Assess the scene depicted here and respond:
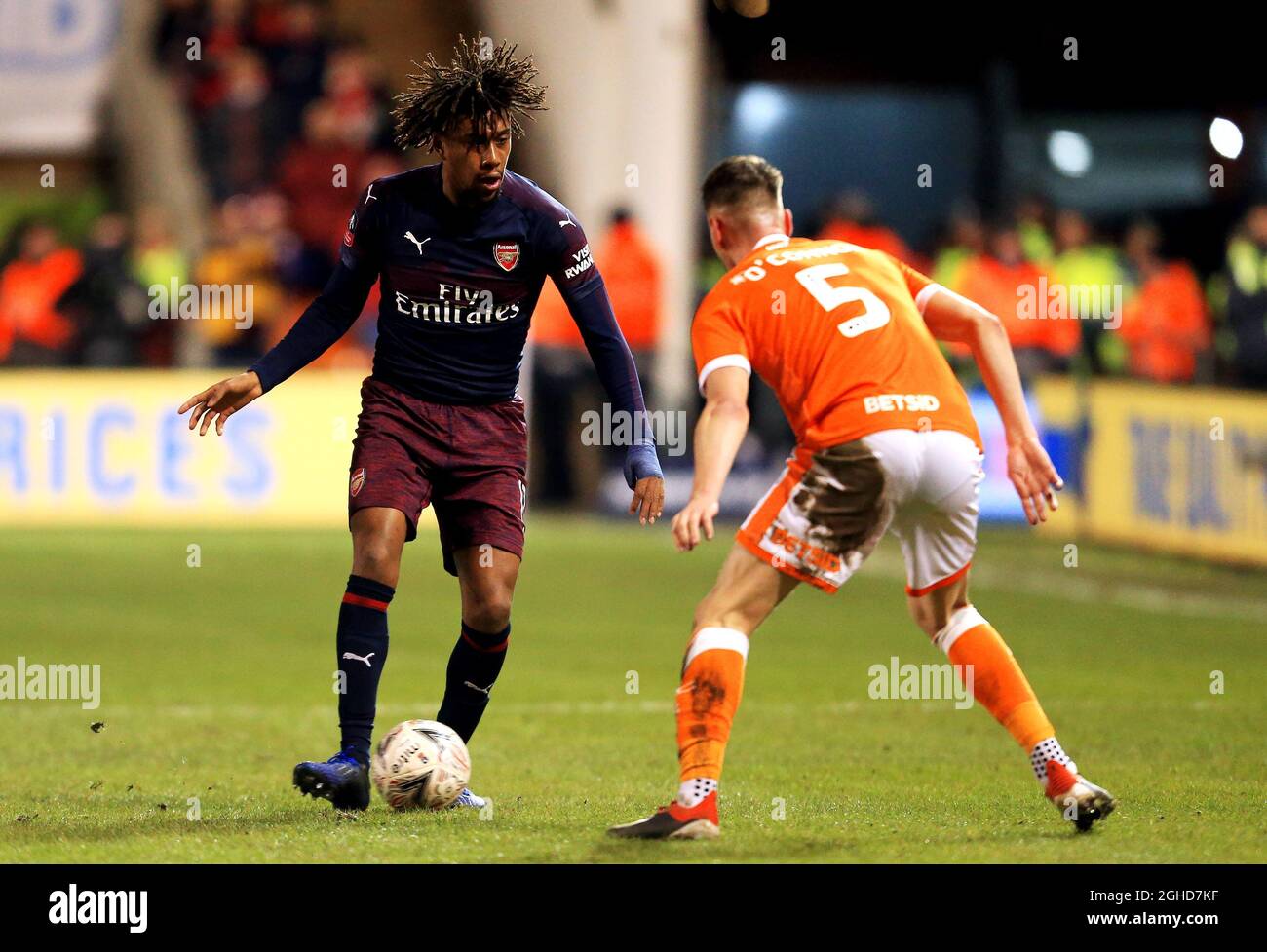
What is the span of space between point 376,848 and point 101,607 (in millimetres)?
7632

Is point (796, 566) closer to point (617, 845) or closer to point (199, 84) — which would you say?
point (617, 845)

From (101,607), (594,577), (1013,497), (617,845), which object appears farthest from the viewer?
(1013,497)

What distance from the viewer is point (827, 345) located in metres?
6.14

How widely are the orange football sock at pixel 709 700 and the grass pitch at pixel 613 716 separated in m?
0.26

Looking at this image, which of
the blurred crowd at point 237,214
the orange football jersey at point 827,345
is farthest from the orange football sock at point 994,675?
the blurred crowd at point 237,214

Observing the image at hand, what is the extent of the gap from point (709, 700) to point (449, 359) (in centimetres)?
154

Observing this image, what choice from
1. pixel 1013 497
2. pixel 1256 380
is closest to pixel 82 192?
pixel 1013 497

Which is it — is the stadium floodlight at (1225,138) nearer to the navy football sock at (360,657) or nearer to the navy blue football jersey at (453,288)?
the navy blue football jersey at (453,288)

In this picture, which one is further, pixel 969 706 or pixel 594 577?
pixel 594 577

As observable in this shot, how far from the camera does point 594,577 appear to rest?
15.1 meters

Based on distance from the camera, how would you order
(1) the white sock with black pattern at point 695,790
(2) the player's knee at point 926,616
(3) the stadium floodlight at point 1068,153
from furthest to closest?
(3) the stadium floodlight at point 1068,153 → (2) the player's knee at point 926,616 → (1) the white sock with black pattern at point 695,790

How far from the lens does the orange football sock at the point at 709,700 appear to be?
594 cm

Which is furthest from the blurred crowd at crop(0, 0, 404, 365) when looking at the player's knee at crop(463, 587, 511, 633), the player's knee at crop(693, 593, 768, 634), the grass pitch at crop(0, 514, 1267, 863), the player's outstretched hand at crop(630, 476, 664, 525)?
the player's knee at crop(693, 593, 768, 634)

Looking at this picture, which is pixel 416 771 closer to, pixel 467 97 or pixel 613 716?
pixel 467 97
